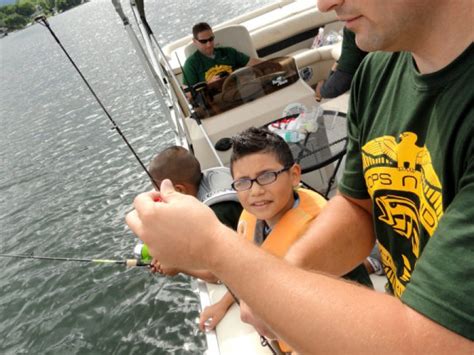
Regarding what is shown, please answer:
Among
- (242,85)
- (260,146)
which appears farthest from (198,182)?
(242,85)

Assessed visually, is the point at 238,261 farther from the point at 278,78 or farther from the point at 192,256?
the point at 278,78

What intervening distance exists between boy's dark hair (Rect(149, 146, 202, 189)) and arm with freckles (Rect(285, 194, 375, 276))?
166 cm

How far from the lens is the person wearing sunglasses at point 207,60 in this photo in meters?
5.72

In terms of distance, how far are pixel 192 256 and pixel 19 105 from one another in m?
21.6

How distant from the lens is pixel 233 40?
249 inches

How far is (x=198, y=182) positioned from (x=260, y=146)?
39.9 inches

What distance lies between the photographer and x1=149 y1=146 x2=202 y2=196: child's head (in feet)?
9.39

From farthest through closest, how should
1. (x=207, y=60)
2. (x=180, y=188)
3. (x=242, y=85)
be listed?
(x=207, y=60)
(x=242, y=85)
(x=180, y=188)

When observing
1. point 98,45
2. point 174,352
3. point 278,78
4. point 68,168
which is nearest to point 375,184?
point 278,78

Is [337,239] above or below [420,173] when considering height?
below

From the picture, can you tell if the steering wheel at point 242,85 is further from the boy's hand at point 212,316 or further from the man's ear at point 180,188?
the boy's hand at point 212,316

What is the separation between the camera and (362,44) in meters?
0.94

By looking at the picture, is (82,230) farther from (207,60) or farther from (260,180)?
(260,180)

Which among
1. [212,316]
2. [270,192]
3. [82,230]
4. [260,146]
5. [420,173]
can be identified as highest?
[420,173]
